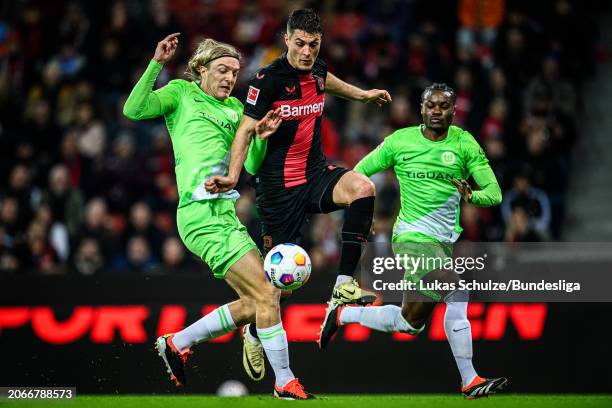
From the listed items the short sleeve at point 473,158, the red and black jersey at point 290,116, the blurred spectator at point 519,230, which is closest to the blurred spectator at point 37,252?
the red and black jersey at point 290,116

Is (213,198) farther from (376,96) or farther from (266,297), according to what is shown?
(376,96)

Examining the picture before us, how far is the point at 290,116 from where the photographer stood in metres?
8.48

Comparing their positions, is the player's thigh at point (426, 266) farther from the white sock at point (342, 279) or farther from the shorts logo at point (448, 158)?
the white sock at point (342, 279)

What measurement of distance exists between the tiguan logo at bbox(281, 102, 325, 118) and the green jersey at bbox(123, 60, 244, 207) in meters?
0.45

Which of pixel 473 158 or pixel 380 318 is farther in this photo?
pixel 380 318

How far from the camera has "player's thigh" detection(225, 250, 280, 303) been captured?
8305 millimetres

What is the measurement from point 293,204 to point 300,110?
0.72 m

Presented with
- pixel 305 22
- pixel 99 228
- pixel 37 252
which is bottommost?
pixel 37 252

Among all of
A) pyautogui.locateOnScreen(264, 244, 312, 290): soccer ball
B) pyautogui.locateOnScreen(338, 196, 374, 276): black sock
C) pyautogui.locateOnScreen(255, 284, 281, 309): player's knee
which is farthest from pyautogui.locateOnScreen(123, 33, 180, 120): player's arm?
pyautogui.locateOnScreen(338, 196, 374, 276): black sock

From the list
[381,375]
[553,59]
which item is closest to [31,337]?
[381,375]

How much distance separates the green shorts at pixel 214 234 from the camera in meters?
8.33

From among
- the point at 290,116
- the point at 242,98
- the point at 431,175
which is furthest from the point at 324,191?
the point at 242,98

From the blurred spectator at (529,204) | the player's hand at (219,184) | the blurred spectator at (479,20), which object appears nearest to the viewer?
the player's hand at (219,184)

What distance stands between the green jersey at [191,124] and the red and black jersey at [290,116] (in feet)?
1.02
